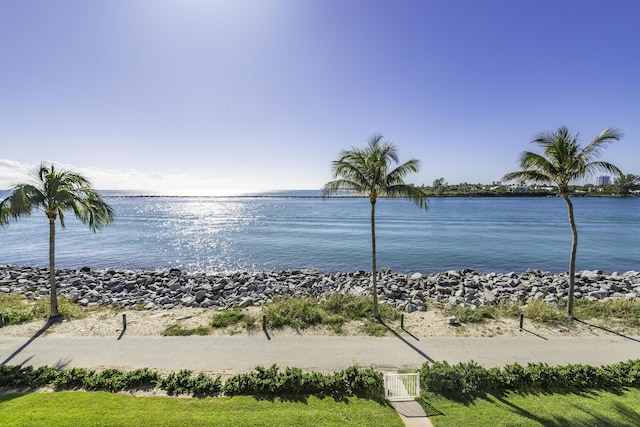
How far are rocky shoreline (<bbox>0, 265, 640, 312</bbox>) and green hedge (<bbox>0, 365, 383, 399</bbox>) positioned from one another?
7.64 metres

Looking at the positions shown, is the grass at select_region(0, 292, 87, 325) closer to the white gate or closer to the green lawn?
the white gate

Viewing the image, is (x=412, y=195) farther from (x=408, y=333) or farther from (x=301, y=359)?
(x=301, y=359)

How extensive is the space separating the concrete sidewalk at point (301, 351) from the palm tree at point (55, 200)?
4.26 metres

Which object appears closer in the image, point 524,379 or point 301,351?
point 524,379

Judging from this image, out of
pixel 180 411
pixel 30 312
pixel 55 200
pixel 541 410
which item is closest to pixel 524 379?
pixel 541 410

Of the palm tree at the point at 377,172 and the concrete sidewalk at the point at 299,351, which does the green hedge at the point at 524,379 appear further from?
the palm tree at the point at 377,172

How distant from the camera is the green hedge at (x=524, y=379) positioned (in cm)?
782

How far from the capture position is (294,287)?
2155 cm

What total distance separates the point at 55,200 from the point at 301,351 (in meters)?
11.9

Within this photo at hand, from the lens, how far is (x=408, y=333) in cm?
1189

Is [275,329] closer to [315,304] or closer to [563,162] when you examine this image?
[315,304]

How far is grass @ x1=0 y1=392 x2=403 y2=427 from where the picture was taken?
6.49 m

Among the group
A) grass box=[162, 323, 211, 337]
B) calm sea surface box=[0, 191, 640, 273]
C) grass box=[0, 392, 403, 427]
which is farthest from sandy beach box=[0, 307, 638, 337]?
calm sea surface box=[0, 191, 640, 273]

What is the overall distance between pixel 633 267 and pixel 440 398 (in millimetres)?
34696
